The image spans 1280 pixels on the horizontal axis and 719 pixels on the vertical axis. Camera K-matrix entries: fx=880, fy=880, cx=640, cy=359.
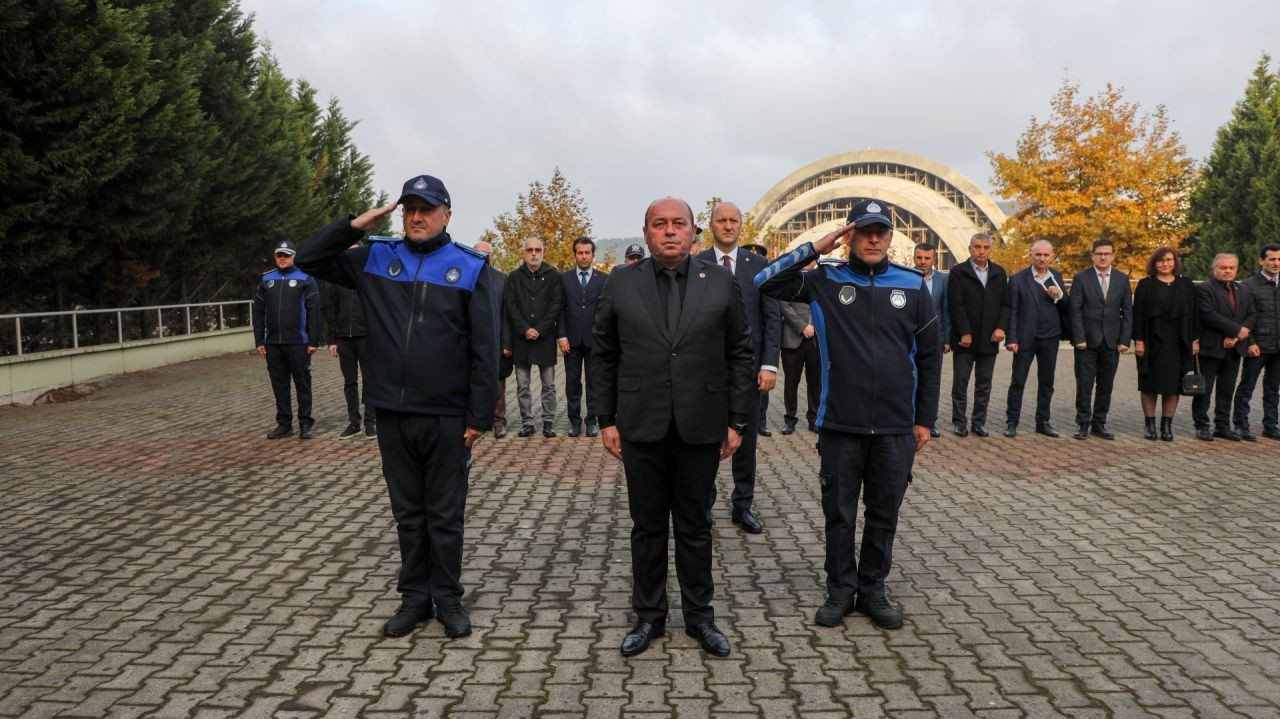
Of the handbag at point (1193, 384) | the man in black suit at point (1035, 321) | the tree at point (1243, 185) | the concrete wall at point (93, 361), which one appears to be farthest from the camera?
the tree at point (1243, 185)

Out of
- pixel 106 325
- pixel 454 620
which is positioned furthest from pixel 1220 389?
pixel 106 325

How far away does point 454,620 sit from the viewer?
14.4 feet

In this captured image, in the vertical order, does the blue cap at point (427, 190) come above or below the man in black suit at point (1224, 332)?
above

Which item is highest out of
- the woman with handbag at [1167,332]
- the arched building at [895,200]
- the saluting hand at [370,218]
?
the arched building at [895,200]

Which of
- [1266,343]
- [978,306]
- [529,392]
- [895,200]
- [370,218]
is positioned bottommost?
[529,392]

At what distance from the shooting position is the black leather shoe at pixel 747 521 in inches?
251

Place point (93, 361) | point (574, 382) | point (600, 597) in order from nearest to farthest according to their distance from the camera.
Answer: point (600, 597) < point (574, 382) < point (93, 361)

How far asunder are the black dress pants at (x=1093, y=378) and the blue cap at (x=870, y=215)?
6884 mm

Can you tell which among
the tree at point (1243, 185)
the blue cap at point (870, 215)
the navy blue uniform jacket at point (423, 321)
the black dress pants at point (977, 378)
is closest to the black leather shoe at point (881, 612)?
the blue cap at point (870, 215)

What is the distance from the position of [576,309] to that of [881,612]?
6487 mm

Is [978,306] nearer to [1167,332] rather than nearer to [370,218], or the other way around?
[1167,332]

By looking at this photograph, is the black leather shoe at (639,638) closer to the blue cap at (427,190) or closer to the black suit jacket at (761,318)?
the black suit jacket at (761,318)

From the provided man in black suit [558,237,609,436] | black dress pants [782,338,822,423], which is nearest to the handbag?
black dress pants [782,338,822,423]

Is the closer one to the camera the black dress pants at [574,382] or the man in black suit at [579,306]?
the man in black suit at [579,306]
